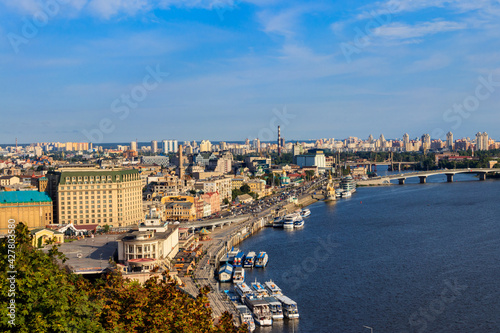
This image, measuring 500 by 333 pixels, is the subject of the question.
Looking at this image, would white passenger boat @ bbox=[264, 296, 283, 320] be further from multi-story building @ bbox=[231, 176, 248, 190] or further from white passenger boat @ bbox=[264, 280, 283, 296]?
multi-story building @ bbox=[231, 176, 248, 190]

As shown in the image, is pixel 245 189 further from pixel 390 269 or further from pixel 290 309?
pixel 290 309

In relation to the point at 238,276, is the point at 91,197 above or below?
A: above

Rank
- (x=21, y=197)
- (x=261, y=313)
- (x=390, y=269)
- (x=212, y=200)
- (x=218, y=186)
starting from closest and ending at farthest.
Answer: (x=261, y=313)
(x=390, y=269)
(x=21, y=197)
(x=212, y=200)
(x=218, y=186)

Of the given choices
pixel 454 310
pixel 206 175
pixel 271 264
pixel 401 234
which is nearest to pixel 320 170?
pixel 206 175

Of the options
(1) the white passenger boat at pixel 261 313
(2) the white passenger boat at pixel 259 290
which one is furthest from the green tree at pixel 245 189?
(1) the white passenger boat at pixel 261 313

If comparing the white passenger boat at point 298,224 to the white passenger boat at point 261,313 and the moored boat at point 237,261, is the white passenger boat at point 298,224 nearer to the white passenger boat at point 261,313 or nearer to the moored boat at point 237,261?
the moored boat at point 237,261

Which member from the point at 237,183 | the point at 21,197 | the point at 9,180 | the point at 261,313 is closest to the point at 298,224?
the point at 21,197
